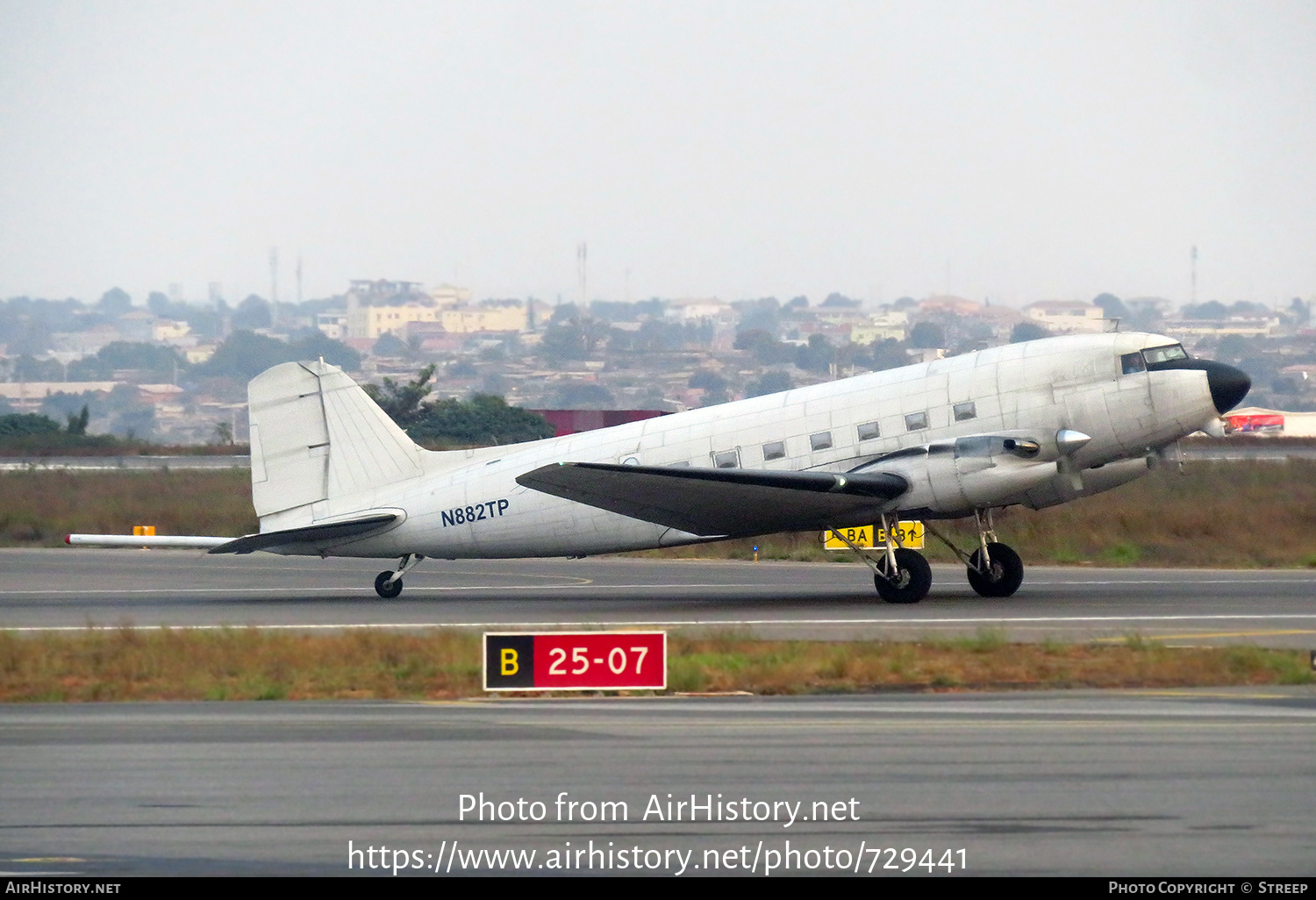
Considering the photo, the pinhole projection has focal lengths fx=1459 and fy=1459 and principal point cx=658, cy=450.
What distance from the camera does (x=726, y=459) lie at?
25.6 meters

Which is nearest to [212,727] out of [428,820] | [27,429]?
[428,820]

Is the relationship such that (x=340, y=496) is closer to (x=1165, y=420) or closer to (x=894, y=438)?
(x=894, y=438)

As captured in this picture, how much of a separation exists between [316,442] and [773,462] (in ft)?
28.4

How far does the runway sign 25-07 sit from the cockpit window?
12.0 meters

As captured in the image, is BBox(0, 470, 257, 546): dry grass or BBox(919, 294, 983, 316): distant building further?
BBox(919, 294, 983, 316): distant building

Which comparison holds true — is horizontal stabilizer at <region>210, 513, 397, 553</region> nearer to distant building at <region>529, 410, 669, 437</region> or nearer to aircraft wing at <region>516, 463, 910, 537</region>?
aircraft wing at <region>516, 463, 910, 537</region>

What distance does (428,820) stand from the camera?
9789 millimetres

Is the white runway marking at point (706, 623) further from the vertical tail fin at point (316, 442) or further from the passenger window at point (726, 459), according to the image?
the vertical tail fin at point (316, 442)

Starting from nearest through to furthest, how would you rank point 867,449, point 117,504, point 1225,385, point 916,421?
point 1225,385 < point 916,421 < point 867,449 < point 117,504

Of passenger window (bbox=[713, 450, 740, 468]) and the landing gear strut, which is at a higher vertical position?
passenger window (bbox=[713, 450, 740, 468])

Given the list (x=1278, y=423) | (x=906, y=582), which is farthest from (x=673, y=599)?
(x=1278, y=423)

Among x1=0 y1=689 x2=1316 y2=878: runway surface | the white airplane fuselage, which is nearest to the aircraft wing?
the white airplane fuselage

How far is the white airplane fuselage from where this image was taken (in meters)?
24.0

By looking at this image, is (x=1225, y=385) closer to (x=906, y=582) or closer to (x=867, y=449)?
(x=867, y=449)
